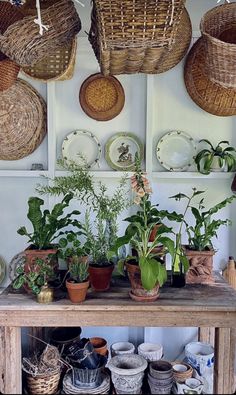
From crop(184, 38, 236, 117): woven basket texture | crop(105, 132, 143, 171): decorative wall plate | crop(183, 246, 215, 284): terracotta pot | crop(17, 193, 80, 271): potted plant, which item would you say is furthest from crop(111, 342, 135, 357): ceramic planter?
crop(184, 38, 236, 117): woven basket texture

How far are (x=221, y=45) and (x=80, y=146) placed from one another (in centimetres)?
103

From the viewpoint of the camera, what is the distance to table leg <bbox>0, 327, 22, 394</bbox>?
1.69m

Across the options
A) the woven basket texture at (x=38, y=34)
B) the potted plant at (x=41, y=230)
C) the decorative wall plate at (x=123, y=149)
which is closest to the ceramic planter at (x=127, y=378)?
the potted plant at (x=41, y=230)

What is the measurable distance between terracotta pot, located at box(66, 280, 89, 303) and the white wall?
0.76m

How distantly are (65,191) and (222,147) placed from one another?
1030mm

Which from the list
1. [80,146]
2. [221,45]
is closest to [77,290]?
[80,146]

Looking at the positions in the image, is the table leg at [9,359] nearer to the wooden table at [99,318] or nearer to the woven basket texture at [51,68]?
the wooden table at [99,318]

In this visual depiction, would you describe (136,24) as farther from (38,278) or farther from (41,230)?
(38,278)

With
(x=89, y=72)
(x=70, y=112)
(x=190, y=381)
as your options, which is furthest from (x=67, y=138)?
(x=190, y=381)

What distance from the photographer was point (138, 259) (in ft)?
5.85

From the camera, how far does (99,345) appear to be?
7.11 feet

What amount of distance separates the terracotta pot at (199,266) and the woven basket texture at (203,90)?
2.70 ft

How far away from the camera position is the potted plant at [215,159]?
2248mm

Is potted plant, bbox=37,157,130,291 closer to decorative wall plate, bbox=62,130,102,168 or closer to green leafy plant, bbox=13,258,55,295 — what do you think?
green leafy plant, bbox=13,258,55,295
